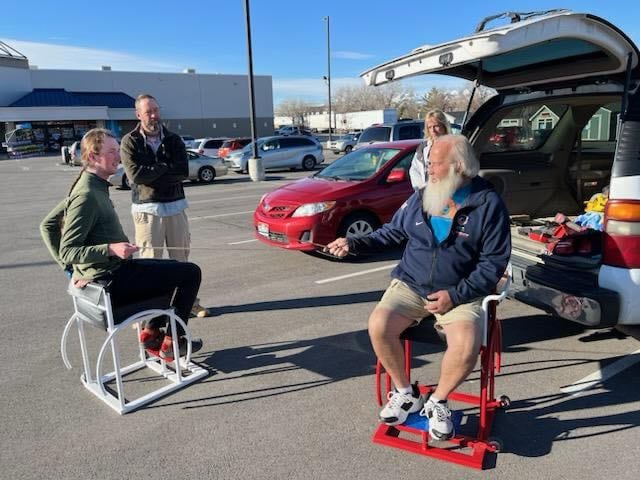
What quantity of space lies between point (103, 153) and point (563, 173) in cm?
521

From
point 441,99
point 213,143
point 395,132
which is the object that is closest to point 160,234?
point 395,132

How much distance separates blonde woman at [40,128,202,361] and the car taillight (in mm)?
2831

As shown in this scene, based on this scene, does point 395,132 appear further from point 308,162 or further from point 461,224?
point 461,224

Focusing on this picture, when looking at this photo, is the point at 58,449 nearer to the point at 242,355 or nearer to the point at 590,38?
the point at 242,355

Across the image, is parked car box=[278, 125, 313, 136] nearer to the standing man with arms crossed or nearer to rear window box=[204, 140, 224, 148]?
rear window box=[204, 140, 224, 148]

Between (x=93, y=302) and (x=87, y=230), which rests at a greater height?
(x=87, y=230)

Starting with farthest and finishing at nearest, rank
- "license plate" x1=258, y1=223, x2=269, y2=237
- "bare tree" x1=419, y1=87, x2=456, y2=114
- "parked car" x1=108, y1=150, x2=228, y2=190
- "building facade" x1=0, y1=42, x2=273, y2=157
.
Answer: "bare tree" x1=419, y1=87, x2=456, y2=114 < "building facade" x1=0, y1=42, x2=273, y2=157 < "parked car" x1=108, y1=150, x2=228, y2=190 < "license plate" x1=258, y1=223, x2=269, y2=237

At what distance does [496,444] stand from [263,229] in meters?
4.53

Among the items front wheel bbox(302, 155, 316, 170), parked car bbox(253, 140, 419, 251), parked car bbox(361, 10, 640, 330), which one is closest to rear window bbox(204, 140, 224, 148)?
front wheel bbox(302, 155, 316, 170)

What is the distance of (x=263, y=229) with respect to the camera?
22.5 ft

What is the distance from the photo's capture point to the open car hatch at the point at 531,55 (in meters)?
3.06

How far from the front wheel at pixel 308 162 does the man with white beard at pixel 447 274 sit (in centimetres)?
2012

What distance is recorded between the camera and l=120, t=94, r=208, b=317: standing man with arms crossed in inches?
178

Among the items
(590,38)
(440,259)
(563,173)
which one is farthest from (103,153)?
(563,173)
